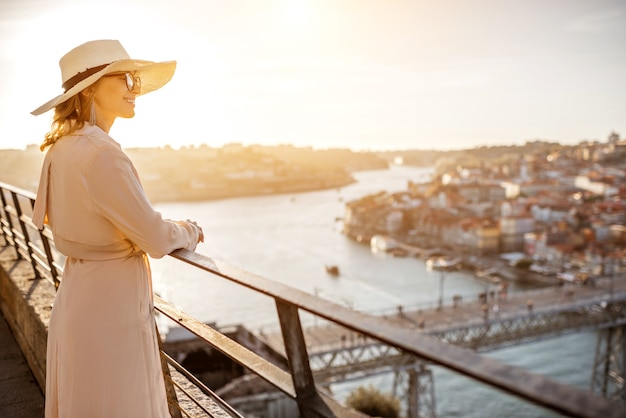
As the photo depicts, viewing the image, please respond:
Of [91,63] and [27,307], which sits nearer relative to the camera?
[91,63]

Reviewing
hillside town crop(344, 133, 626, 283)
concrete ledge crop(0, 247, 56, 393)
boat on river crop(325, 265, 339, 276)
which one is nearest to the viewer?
concrete ledge crop(0, 247, 56, 393)

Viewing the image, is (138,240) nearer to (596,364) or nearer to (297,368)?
(297,368)

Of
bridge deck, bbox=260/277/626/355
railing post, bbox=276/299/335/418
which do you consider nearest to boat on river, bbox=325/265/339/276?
bridge deck, bbox=260/277/626/355

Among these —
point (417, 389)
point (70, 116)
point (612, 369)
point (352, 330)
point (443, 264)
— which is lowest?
point (612, 369)

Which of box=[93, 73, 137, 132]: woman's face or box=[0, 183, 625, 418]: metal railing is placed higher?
box=[93, 73, 137, 132]: woman's face

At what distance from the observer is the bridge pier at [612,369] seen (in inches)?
586

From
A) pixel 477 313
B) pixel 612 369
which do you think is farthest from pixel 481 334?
pixel 612 369

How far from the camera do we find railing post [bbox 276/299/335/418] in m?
0.60

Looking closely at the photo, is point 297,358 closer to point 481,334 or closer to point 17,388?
point 17,388

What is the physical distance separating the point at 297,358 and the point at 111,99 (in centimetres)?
45

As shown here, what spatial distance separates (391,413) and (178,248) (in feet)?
38.2

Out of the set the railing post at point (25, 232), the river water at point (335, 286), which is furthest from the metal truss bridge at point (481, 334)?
the railing post at point (25, 232)

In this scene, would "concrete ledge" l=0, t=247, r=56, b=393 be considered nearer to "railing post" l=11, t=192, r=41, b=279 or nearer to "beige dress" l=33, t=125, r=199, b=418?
"railing post" l=11, t=192, r=41, b=279

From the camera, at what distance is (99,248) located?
78 centimetres
